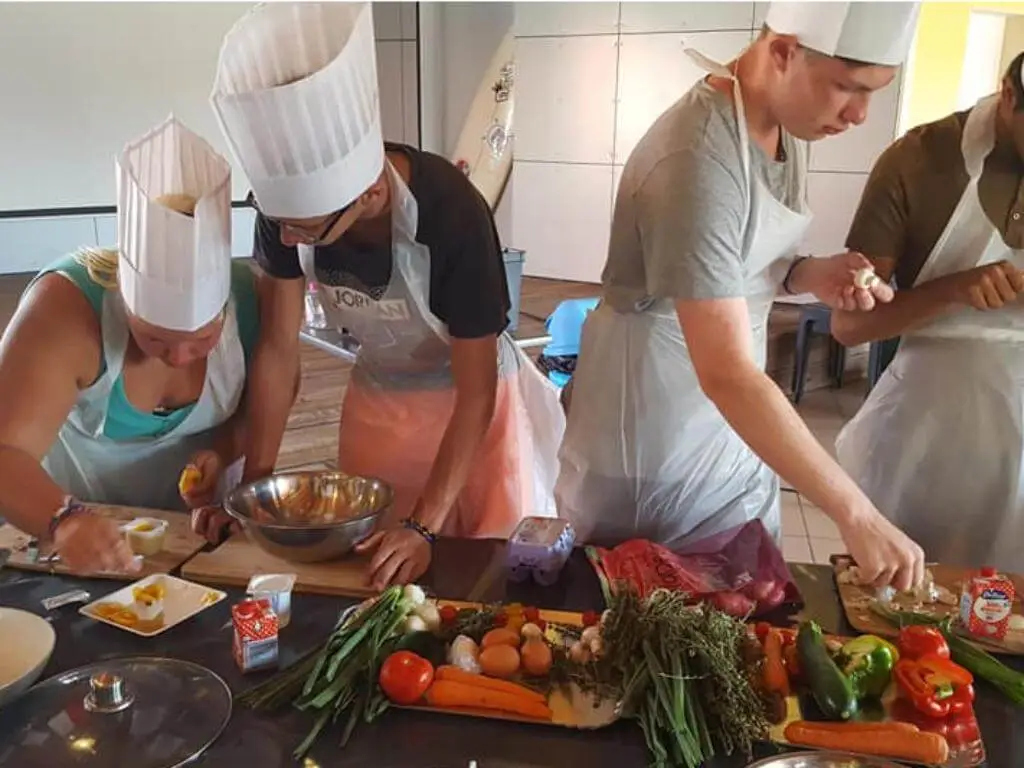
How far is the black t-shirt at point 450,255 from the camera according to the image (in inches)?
60.4

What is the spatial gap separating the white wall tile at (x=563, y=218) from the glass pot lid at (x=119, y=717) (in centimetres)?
467

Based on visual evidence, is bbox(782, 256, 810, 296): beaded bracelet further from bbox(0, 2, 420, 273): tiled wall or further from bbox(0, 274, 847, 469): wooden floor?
bbox(0, 2, 420, 273): tiled wall

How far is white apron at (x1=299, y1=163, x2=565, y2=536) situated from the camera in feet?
5.40

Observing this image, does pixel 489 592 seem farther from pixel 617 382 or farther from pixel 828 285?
pixel 828 285

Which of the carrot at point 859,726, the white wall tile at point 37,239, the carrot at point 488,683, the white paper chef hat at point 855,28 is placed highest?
the white paper chef hat at point 855,28

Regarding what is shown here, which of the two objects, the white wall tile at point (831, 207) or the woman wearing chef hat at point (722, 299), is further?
the white wall tile at point (831, 207)

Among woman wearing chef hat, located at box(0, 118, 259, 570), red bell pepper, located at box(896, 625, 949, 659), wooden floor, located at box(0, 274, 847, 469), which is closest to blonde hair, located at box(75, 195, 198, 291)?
woman wearing chef hat, located at box(0, 118, 259, 570)

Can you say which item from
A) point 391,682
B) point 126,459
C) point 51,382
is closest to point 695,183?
point 391,682

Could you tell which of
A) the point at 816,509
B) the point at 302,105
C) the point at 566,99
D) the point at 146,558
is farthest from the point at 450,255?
the point at 566,99

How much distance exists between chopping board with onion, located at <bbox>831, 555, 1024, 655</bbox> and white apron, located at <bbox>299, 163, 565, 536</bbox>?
650mm

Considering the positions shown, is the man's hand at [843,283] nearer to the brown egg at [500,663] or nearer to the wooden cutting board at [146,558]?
the brown egg at [500,663]

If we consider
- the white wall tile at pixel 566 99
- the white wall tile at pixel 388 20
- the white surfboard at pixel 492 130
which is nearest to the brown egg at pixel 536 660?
the white wall tile at pixel 566 99

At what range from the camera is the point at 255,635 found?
1.11 m

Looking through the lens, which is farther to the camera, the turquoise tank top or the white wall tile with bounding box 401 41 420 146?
the white wall tile with bounding box 401 41 420 146
